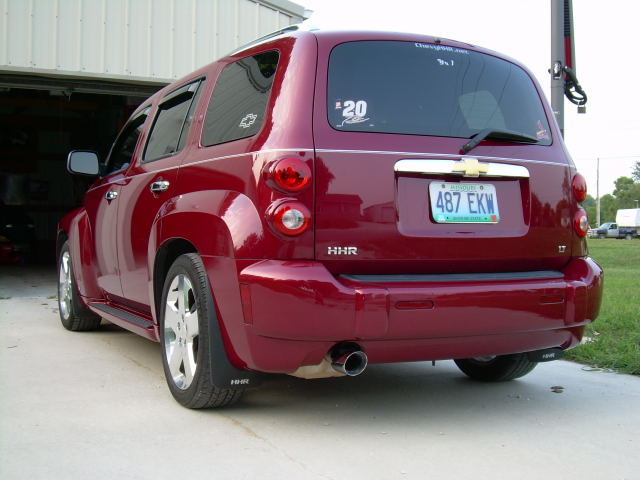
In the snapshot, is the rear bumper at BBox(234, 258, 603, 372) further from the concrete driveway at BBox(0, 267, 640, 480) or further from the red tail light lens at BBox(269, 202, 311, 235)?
the concrete driveway at BBox(0, 267, 640, 480)

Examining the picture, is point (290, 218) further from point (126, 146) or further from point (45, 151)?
point (45, 151)

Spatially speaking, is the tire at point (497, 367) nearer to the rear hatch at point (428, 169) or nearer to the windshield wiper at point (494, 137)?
the rear hatch at point (428, 169)

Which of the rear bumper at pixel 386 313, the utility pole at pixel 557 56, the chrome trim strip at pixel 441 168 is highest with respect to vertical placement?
the utility pole at pixel 557 56

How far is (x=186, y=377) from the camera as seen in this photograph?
11.8 ft

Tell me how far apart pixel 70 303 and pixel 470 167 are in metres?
3.98

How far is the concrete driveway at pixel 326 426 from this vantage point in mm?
2855

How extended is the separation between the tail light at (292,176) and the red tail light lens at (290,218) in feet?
0.24

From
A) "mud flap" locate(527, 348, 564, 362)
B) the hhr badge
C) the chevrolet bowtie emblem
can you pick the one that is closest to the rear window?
the chevrolet bowtie emblem

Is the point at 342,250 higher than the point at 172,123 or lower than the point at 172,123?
lower

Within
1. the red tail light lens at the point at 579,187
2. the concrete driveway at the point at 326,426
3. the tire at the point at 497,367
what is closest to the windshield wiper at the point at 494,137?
the red tail light lens at the point at 579,187

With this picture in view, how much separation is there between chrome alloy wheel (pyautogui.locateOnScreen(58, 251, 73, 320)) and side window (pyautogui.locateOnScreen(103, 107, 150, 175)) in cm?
97

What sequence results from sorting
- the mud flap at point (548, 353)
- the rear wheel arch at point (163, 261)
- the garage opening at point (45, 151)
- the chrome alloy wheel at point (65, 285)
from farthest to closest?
the garage opening at point (45, 151) → the chrome alloy wheel at point (65, 285) → the rear wheel arch at point (163, 261) → the mud flap at point (548, 353)

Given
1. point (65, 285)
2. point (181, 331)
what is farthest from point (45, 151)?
point (181, 331)

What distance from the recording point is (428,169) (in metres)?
3.19
